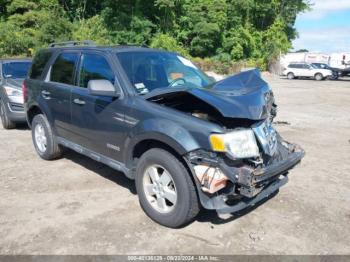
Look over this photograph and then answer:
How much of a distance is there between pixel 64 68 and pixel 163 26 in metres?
36.5

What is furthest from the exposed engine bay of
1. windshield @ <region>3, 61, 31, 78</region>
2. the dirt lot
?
windshield @ <region>3, 61, 31, 78</region>

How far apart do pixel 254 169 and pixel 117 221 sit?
162 cm

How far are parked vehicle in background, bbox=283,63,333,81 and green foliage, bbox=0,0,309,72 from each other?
5.66 meters

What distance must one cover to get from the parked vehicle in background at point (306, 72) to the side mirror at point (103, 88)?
34552mm

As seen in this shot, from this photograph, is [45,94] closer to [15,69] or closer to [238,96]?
[238,96]

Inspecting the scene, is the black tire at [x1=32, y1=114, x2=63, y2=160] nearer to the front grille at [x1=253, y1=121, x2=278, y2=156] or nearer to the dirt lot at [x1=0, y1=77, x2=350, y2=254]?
the dirt lot at [x1=0, y1=77, x2=350, y2=254]

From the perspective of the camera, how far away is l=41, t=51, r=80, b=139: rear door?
5469mm

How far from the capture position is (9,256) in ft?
11.8

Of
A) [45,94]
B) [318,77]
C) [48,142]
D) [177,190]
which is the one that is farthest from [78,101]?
[318,77]

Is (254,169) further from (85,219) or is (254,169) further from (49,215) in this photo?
(49,215)

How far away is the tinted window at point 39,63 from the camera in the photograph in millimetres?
6285

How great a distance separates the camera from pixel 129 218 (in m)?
4.35

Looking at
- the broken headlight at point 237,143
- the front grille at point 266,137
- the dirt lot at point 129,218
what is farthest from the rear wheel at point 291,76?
the broken headlight at point 237,143

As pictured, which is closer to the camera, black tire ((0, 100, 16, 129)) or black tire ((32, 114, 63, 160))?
black tire ((32, 114, 63, 160))
